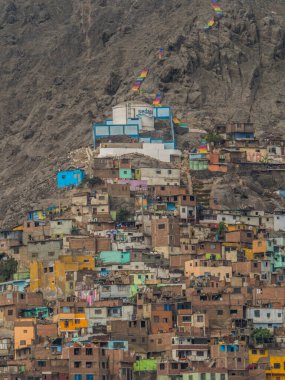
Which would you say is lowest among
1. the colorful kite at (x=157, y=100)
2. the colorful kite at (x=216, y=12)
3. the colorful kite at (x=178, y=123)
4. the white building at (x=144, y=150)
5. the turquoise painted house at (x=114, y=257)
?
the turquoise painted house at (x=114, y=257)

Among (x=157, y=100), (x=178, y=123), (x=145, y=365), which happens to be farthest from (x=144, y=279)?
(x=157, y=100)

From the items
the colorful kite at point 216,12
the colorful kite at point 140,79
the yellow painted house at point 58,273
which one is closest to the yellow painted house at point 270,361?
the yellow painted house at point 58,273

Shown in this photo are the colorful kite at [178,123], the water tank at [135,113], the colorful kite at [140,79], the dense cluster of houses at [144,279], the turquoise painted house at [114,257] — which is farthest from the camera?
the colorful kite at [140,79]

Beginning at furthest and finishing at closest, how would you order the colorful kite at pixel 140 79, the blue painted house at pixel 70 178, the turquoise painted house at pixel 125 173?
the colorful kite at pixel 140 79 → the turquoise painted house at pixel 125 173 → the blue painted house at pixel 70 178

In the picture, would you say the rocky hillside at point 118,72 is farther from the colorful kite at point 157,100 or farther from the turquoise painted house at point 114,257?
the turquoise painted house at point 114,257

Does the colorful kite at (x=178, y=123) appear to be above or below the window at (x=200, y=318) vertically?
above
